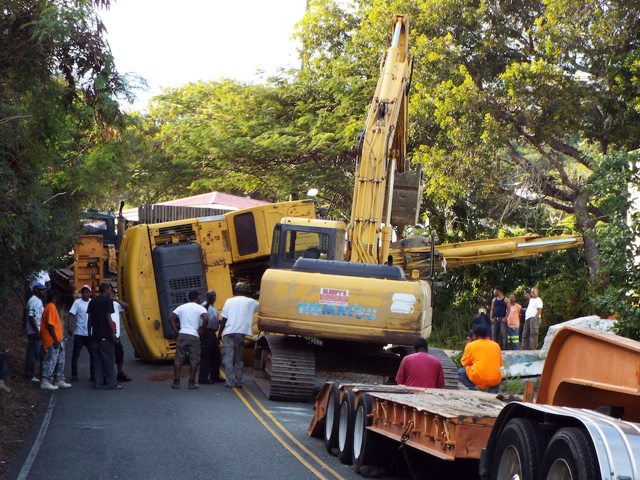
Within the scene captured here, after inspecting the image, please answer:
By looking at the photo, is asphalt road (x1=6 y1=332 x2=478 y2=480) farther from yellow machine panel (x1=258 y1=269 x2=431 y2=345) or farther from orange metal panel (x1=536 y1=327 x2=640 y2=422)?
orange metal panel (x1=536 y1=327 x2=640 y2=422)

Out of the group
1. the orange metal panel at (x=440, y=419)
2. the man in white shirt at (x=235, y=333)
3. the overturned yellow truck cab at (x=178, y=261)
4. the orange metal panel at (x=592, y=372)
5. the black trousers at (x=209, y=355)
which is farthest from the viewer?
the overturned yellow truck cab at (x=178, y=261)

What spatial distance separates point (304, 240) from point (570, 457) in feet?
37.5

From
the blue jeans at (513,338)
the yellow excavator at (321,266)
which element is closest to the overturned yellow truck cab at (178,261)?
the yellow excavator at (321,266)

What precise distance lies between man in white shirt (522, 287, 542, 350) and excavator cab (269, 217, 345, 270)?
637 cm

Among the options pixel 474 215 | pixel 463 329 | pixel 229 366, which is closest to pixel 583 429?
pixel 229 366

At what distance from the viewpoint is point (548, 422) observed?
585 cm

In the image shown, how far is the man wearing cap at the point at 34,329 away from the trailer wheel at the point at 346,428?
6727 millimetres

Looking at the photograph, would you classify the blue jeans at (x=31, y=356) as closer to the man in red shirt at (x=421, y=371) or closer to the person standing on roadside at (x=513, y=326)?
the man in red shirt at (x=421, y=371)

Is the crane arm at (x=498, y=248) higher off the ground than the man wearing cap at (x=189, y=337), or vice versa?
the crane arm at (x=498, y=248)

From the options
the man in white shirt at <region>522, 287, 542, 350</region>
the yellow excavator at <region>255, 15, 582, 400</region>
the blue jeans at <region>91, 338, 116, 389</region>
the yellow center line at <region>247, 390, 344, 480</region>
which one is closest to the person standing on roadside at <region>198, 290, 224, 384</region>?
the yellow excavator at <region>255, 15, 582, 400</region>

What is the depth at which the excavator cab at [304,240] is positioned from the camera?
643 inches

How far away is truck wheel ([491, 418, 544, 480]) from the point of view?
588 centimetres

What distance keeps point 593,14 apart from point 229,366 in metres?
12.6

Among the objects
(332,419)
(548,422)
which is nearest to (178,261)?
(332,419)
